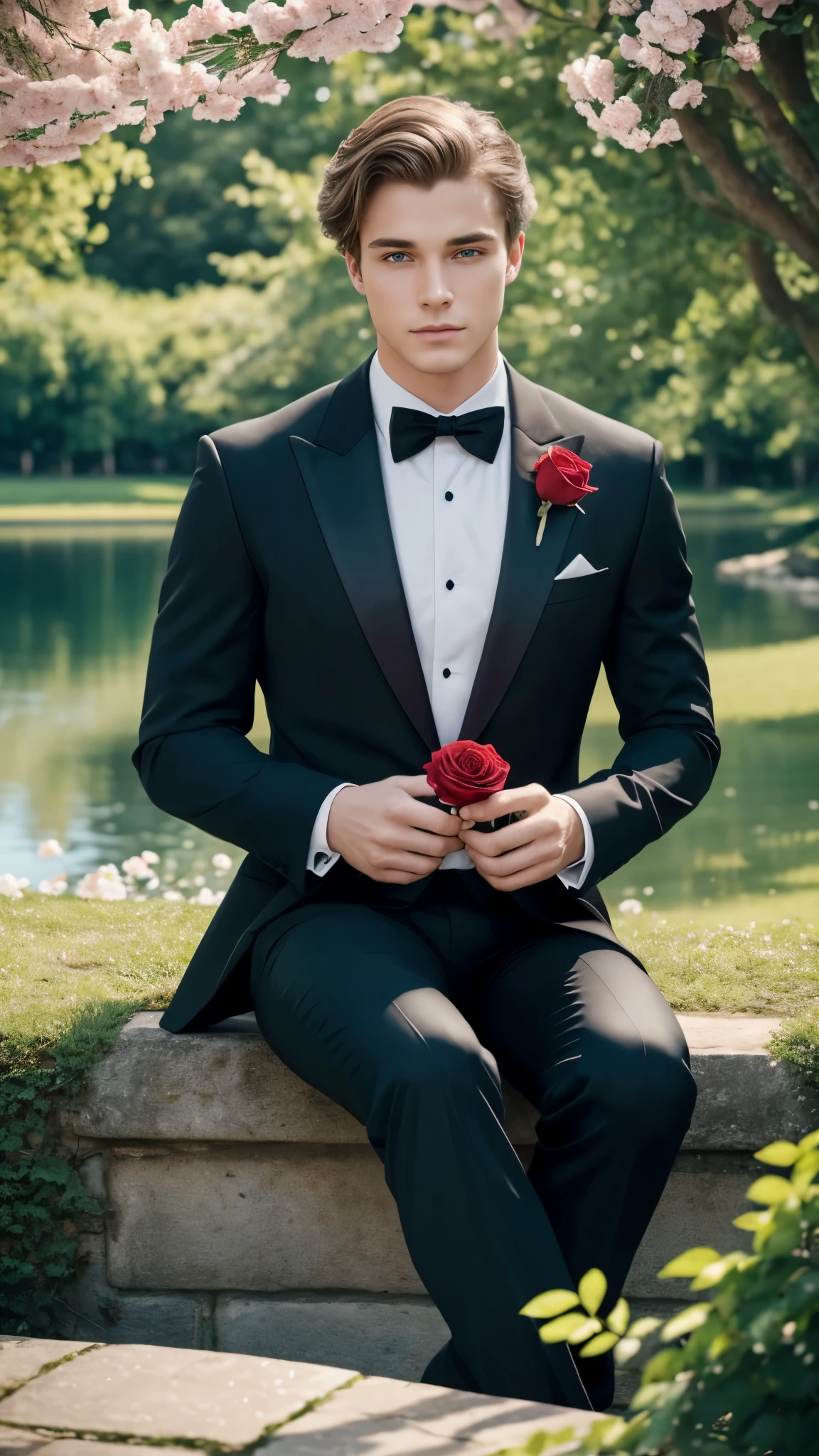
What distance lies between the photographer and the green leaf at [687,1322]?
145 cm

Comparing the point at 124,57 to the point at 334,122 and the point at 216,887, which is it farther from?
the point at 334,122

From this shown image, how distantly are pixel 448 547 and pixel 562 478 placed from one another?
244 mm

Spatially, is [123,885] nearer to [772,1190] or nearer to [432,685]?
[432,685]

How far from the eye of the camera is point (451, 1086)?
2389 mm

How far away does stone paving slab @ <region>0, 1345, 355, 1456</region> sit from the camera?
6.77 feet

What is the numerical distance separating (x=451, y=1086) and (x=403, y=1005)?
0.19 metres

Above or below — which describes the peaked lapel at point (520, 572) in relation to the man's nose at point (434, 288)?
below

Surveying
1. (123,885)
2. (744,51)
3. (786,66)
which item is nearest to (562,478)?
(744,51)

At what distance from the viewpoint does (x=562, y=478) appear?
298 centimetres

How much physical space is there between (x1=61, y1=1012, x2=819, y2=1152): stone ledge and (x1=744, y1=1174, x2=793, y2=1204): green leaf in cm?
145

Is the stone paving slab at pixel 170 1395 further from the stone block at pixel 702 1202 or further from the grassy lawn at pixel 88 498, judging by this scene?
the grassy lawn at pixel 88 498

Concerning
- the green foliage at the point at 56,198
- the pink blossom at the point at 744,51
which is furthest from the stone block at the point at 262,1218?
the green foliage at the point at 56,198

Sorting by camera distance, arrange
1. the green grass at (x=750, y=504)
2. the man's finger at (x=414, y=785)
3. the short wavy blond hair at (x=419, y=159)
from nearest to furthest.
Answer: the man's finger at (x=414, y=785), the short wavy blond hair at (x=419, y=159), the green grass at (x=750, y=504)

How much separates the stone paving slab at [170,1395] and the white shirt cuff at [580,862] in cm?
95
